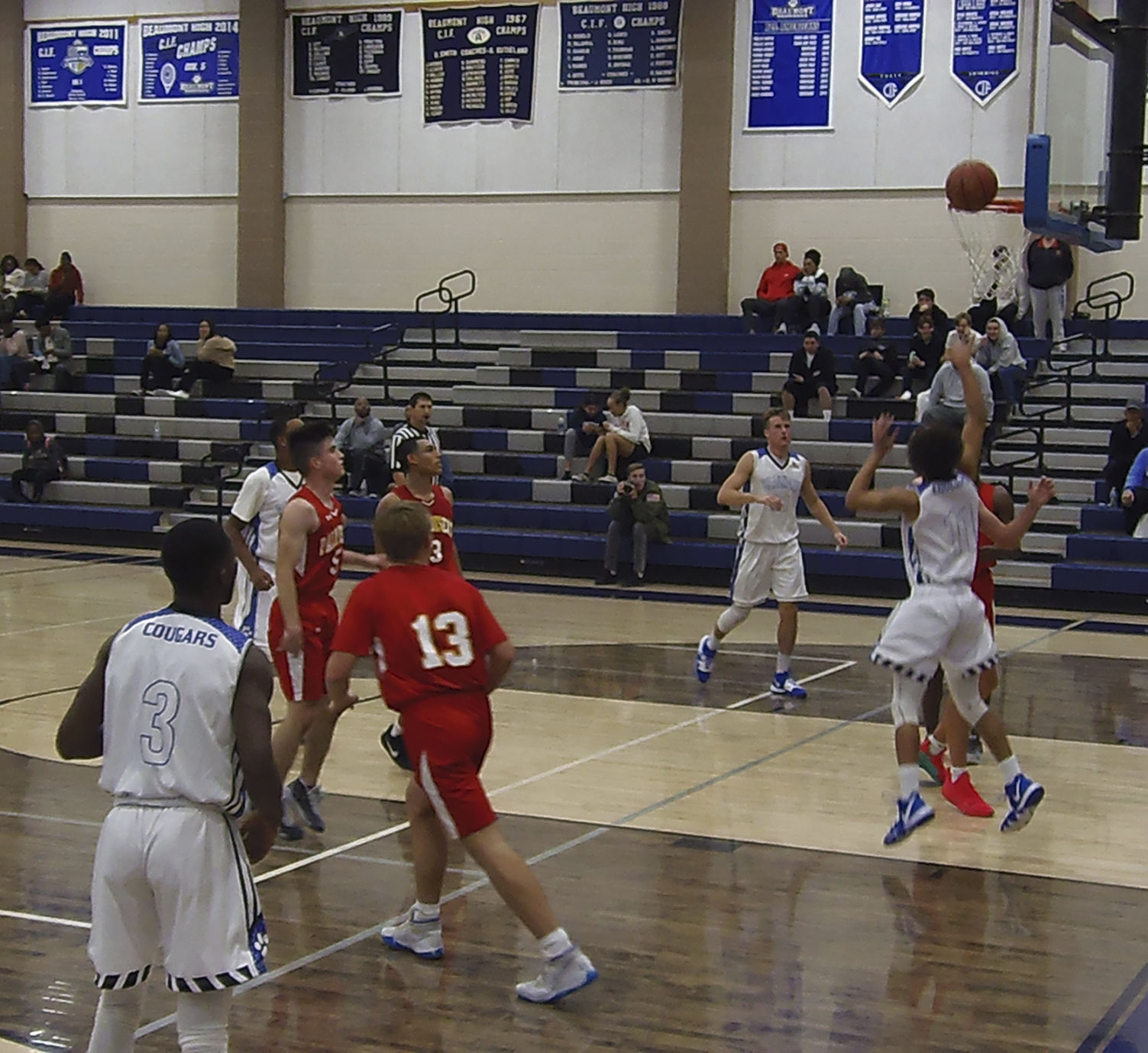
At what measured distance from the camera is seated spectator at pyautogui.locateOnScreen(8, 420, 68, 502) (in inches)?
723

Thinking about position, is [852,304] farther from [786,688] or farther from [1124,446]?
[786,688]

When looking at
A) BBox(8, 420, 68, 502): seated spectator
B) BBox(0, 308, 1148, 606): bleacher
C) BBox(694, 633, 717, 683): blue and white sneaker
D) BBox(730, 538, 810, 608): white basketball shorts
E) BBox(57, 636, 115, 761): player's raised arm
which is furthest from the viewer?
BBox(8, 420, 68, 502): seated spectator

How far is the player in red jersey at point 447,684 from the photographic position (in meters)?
4.59

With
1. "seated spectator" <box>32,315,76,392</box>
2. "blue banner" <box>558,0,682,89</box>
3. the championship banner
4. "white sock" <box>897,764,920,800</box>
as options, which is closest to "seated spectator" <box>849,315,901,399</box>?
"blue banner" <box>558,0,682,89</box>

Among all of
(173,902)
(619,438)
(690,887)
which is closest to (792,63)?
(619,438)

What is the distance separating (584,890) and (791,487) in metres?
4.46

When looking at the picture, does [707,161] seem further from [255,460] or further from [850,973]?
[850,973]

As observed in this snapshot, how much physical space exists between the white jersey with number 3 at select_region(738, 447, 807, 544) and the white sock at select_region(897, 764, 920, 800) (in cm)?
336

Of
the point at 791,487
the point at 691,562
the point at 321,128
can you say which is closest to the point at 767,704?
the point at 791,487

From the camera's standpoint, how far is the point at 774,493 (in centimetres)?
969

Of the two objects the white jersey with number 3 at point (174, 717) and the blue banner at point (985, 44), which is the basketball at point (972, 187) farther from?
the blue banner at point (985, 44)

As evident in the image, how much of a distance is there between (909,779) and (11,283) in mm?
19272

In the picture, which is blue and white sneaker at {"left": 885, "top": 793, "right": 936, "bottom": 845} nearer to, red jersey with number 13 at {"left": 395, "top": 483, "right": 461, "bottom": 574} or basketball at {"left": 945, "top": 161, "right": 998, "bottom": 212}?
red jersey with number 13 at {"left": 395, "top": 483, "right": 461, "bottom": 574}

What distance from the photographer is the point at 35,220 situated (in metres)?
24.0
